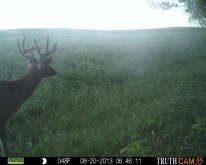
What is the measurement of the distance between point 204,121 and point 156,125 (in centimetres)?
91

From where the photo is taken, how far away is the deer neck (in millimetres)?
7211

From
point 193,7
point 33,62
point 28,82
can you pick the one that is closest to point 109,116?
point 28,82

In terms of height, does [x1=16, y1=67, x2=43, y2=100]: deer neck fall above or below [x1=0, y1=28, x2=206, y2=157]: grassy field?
above

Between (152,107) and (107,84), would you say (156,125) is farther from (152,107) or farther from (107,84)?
(107,84)

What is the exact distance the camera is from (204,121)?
6531 millimetres

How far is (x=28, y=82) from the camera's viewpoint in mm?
7355

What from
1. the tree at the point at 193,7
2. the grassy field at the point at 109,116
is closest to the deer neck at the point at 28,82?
the grassy field at the point at 109,116

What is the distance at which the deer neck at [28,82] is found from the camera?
23.7ft

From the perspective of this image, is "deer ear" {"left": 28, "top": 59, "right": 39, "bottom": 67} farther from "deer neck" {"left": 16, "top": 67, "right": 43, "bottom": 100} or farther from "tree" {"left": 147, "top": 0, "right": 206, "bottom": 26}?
"tree" {"left": 147, "top": 0, "right": 206, "bottom": 26}

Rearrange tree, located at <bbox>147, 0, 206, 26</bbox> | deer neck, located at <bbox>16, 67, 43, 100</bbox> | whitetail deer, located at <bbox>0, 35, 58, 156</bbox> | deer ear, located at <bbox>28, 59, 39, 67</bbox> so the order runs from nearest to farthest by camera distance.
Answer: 1. whitetail deer, located at <bbox>0, 35, 58, 156</bbox>
2. deer neck, located at <bbox>16, 67, 43, 100</bbox>
3. deer ear, located at <bbox>28, 59, 39, 67</bbox>
4. tree, located at <bbox>147, 0, 206, 26</bbox>

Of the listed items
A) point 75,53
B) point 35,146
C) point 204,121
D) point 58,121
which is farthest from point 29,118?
point 75,53

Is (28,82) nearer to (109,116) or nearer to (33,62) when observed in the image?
(33,62)

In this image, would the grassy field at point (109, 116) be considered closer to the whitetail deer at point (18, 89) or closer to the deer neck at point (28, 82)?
the whitetail deer at point (18, 89)

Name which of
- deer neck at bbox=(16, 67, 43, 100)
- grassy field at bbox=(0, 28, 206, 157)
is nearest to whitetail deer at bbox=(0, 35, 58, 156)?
deer neck at bbox=(16, 67, 43, 100)
